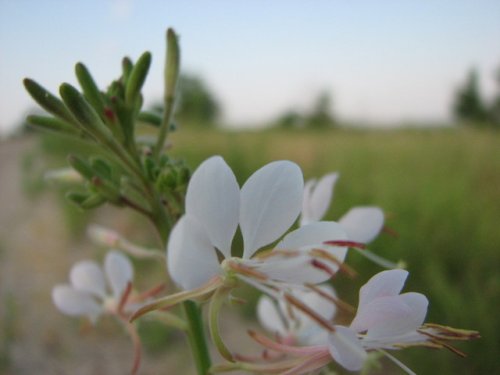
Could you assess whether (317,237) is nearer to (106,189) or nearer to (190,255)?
(190,255)

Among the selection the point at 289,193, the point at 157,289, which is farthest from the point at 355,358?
the point at 157,289

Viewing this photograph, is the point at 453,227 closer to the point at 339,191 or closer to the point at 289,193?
the point at 339,191

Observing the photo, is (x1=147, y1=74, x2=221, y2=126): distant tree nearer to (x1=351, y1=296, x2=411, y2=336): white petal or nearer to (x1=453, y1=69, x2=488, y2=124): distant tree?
(x1=453, y1=69, x2=488, y2=124): distant tree

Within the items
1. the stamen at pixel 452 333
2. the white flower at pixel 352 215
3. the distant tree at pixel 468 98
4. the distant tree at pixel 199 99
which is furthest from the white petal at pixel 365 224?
the distant tree at pixel 468 98

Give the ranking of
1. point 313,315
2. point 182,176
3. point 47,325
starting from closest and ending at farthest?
point 313,315 → point 182,176 → point 47,325

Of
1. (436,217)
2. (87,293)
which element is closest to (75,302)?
(87,293)

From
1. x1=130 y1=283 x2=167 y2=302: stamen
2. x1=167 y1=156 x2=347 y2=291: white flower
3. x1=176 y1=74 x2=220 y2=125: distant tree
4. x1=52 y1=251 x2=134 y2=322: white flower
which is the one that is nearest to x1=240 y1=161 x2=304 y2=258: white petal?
x1=167 y1=156 x2=347 y2=291: white flower
